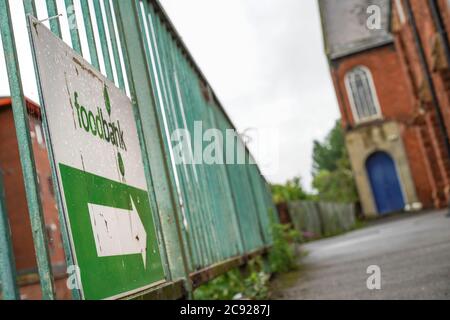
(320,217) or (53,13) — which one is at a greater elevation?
(53,13)

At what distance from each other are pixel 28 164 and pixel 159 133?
130 cm

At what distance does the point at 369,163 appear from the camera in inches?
982

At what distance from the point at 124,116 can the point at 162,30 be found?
1.56 meters

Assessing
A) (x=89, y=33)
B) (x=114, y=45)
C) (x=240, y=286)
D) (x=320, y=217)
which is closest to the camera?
(x=89, y=33)

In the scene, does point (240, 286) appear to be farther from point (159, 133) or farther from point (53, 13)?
point (53, 13)

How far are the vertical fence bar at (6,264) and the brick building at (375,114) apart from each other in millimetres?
23788

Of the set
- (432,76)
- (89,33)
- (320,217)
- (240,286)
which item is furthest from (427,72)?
(89,33)

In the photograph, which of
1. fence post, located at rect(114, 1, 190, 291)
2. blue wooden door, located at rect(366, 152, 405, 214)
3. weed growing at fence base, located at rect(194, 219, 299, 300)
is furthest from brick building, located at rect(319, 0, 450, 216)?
fence post, located at rect(114, 1, 190, 291)

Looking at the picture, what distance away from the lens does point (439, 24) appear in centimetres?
996

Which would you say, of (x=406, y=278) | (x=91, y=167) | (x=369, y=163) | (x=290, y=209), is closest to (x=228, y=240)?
→ (x=406, y=278)

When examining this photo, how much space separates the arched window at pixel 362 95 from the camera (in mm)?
25172

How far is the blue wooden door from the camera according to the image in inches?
958

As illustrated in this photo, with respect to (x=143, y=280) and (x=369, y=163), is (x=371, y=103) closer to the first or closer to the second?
(x=369, y=163)

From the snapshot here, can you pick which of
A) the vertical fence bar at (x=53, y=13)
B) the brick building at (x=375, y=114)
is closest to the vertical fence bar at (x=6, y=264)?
the vertical fence bar at (x=53, y=13)
